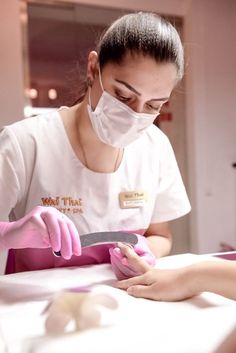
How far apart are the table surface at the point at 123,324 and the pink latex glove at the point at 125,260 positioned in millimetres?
53

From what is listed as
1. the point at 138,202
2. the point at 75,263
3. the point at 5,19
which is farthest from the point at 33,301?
the point at 5,19

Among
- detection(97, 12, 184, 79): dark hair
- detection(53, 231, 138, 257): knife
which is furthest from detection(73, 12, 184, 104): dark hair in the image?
detection(53, 231, 138, 257): knife

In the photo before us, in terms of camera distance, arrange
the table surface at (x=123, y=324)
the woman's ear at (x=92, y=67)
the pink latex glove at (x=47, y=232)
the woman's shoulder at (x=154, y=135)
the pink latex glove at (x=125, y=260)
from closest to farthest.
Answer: the table surface at (x=123, y=324)
the pink latex glove at (x=47, y=232)
the pink latex glove at (x=125, y=260)
the woman's ear at (x=92, y=67)
the woman's shoulder at (x=154, y=135)

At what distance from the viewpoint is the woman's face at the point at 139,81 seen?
791 millimetres

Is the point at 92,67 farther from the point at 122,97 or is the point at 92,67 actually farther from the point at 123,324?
the point at 123,324

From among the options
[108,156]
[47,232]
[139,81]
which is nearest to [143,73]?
[139,81]

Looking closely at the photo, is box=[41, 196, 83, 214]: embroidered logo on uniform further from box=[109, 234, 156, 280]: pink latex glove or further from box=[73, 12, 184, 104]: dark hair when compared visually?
box=[73, 12, 184, 104]: dark hair

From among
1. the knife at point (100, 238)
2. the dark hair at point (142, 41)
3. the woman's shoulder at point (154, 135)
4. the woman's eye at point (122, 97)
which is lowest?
the knife at point (100, 238)

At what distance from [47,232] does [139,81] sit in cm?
36

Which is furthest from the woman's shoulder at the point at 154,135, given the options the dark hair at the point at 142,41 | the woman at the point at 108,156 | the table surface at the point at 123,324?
the table surface at the point at 123,324

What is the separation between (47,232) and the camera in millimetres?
641

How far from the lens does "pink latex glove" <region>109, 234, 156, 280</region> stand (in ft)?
2.56

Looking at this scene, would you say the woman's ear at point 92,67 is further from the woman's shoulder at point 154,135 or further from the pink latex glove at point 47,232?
the pink latex glove at point 47,232

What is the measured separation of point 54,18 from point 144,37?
73.9 inches
